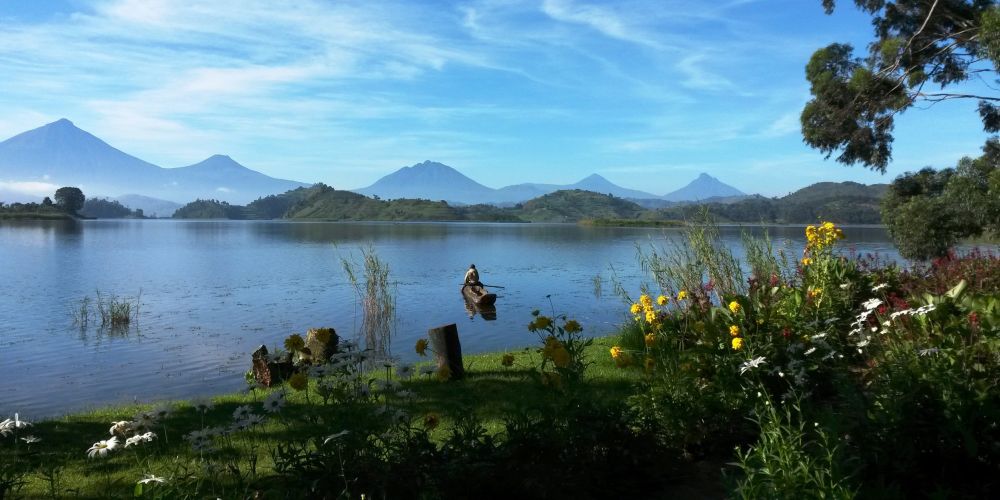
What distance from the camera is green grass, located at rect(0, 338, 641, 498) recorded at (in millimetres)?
4102

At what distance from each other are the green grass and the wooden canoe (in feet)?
32.3

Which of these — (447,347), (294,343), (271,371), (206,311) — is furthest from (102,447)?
(206,311)

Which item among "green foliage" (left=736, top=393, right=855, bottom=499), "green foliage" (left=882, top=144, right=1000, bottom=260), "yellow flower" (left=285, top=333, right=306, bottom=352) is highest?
"green foliage" (left=882, top=144, right=1000, bottom=260)

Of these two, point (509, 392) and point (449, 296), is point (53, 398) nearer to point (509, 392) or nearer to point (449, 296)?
point (509, 392)

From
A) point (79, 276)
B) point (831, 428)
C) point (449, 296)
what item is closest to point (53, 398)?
point (831, 428)

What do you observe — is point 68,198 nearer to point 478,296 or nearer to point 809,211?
point 478,296

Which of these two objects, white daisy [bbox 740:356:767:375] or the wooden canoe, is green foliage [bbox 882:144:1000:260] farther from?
white daisy [bbox 740:356:767:375]

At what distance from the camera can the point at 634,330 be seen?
8562 millimetres

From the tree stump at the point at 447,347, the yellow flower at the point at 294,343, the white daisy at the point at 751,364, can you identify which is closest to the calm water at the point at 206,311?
the tree stump at the point at 447,347

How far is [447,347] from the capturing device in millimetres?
7387

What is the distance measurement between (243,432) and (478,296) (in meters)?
14.2

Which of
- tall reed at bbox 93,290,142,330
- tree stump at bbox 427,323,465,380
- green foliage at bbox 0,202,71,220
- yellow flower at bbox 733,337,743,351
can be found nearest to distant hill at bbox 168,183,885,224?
green foliage at bbox 0,202,71,220

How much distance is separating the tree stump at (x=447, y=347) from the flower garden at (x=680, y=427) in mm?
1049

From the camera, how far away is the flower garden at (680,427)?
10.5ft
